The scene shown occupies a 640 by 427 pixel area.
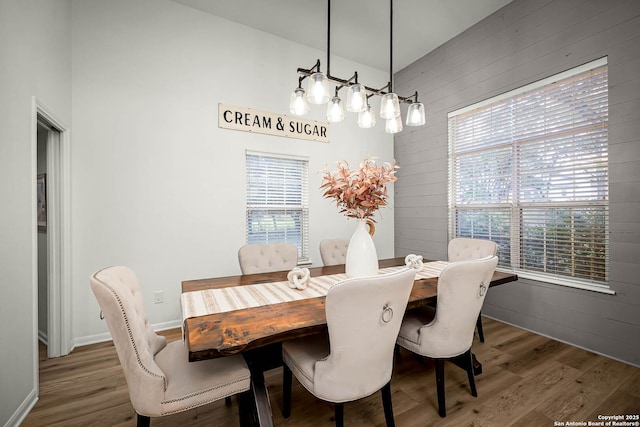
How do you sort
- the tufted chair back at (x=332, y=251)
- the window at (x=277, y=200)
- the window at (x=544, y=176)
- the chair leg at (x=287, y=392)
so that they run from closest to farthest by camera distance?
the chair leg at (x=287, y=392) → the window at (x=544, y=176) → the tufted chair back at (x=332, y=251) → the window at (x=277, y=200)

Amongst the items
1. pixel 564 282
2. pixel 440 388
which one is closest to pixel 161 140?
pixel 440 388

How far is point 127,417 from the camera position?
1683 mm

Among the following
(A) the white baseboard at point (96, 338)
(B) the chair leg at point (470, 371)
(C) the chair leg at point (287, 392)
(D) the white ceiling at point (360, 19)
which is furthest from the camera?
(D) the white ceiling at point (360, 19)

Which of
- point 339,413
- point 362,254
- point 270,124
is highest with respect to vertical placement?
point 270,124

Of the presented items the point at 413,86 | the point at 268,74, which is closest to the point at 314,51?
the point at 268,74

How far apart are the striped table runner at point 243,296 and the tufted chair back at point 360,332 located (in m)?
0.48

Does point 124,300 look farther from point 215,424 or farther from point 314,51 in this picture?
point 314,51

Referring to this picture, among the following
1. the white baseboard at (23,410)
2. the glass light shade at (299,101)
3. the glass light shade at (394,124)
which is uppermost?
the glass light shade at (299,101)

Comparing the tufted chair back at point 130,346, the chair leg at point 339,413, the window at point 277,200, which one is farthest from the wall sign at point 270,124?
the chair leg at point 339,413

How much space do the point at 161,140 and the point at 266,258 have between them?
5.54 feet

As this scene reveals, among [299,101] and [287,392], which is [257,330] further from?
[299,101]

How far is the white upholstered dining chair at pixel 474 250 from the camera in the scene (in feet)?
8.59

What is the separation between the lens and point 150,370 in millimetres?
1179

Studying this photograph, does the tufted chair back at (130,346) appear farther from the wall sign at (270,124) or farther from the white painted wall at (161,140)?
the wall sign at (270,124)
